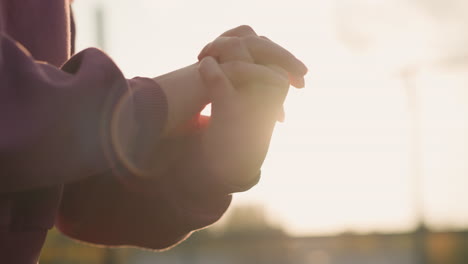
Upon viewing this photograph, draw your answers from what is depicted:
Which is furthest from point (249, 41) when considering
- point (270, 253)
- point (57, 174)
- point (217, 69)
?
point (270, 253)

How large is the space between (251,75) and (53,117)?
0.34 meters

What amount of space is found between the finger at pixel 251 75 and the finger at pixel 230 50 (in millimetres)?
17

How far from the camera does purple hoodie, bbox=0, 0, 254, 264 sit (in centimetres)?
104

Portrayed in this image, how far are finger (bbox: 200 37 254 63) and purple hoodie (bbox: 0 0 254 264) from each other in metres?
0.13

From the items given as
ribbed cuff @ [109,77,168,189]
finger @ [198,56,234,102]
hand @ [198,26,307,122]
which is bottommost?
ribbed cuff @ [109,77,168,189]

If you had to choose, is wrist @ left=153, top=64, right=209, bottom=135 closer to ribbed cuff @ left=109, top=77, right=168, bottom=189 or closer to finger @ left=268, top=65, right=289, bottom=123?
ribbed cuff @ left=109, top=77, right=168, bottom=189


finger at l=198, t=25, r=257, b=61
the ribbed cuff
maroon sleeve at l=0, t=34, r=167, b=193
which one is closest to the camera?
maroon sleeve at l=0, t=34, r=167, b=193

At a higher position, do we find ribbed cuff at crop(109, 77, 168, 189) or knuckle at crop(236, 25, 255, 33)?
knuckle at crop(236, 25, 255, 33)

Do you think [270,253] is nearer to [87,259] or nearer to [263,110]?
[87,259]

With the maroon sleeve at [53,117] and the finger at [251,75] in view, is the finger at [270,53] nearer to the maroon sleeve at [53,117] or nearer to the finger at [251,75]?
the finger at [251,75]

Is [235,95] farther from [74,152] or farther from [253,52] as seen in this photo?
[74,152]

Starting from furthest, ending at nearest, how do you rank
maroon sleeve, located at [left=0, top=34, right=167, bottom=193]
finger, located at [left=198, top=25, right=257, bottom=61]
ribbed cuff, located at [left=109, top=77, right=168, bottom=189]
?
1. finger, located at [left=198, top=25, right=257, bottom=61]
2. ribbed cuff, located at [left=109, top=77, right=168, bottom=189]
3. maroon sleeve, located at [left=0, top=34, right=167, bottom=193]

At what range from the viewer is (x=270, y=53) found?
1246 mm

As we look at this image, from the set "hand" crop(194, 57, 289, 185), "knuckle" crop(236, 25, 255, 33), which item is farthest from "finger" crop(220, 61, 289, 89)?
"knuckle" crop(236, 25, 255, 33)
